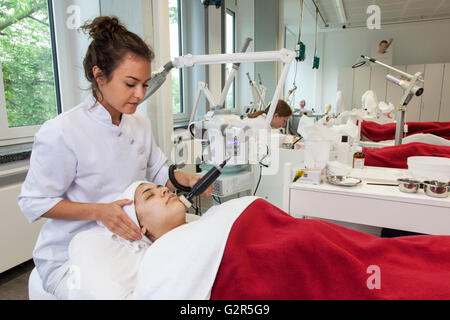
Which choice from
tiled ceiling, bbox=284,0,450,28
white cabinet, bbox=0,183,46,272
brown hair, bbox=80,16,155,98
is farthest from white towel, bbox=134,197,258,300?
tiled ceiling, bbox=284,0,450,28

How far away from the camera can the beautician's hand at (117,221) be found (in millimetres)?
862

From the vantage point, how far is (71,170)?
0.93 m

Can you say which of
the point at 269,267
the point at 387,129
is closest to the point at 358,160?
the point at 387,129

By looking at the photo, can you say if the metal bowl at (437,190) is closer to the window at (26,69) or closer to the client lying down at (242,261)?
the client lying down at (242,261)

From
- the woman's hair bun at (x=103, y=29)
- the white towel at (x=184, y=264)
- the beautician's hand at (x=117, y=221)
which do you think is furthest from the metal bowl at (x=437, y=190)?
the woman's hair bun at (x=103, y=29)

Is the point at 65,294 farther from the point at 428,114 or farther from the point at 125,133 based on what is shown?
the point at 428,114

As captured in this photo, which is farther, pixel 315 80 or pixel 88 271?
pixel 315 80

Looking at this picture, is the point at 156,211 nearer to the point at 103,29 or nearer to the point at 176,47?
the point at 103,29

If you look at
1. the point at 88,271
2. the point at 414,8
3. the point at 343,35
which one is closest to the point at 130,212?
the point at 88,271

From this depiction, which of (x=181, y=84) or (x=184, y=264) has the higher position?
(x=181, y=84)

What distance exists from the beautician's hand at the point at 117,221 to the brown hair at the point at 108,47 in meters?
0.39

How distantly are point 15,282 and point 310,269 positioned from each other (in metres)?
1.72

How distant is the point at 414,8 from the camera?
4379 mm
